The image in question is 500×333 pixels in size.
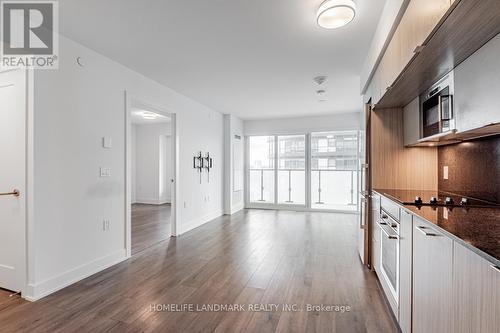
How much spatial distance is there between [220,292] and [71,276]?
1.56 m

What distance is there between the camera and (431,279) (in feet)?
4.08

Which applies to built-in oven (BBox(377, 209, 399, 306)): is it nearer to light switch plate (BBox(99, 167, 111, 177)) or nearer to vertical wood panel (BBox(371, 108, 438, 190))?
vertical wood panel (BBox(371, 108, 438, 190))

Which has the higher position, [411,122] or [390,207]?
[411,122]

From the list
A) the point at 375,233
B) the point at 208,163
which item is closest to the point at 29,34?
the point at 208,163

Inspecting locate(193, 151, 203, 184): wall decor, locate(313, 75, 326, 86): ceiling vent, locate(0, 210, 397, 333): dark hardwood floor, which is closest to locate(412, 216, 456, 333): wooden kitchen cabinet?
locate(0, 210, 397, 333): dark hardwood floor

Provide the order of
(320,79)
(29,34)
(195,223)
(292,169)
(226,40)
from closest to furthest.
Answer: (29,34) → (226,40) → (320,79) → (195,223) → (292,169)

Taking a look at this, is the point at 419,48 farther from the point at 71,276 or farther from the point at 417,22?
the point at 71,276

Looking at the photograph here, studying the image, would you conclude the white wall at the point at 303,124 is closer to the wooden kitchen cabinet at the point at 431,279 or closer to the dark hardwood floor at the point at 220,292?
the dark hardwood floor at the point at 220,292

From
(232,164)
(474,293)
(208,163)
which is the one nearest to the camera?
(474,293)

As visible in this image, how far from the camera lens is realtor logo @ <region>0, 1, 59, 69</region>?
1.99m

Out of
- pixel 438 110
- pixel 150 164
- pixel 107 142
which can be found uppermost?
pixel 438 110

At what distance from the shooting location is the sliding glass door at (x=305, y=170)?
6.34 meters

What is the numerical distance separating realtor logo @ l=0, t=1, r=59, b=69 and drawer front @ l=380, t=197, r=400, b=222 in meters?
3.12

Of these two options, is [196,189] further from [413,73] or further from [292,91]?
[413,73]
